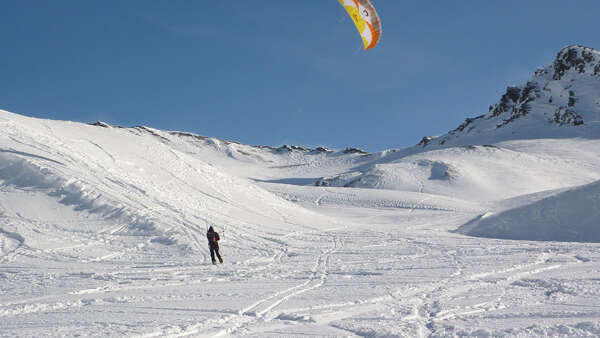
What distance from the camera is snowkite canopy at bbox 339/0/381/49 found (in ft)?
58.5

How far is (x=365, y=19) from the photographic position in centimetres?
1795

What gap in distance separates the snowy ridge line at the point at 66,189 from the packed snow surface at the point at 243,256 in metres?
0.08

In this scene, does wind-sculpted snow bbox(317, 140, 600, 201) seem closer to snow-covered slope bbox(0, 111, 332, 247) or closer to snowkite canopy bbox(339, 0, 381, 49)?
snow-covered slope bbox(0, 111, 332, 247)

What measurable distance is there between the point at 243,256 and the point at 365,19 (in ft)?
31.9

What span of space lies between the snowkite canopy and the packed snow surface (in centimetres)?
783

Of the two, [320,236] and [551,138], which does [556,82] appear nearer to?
[551,138]

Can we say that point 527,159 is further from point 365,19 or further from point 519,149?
point 365,19

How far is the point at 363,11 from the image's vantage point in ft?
58.7

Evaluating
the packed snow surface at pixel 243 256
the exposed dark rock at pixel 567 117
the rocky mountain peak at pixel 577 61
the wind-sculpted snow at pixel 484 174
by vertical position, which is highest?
the rocky mountain peak at pixel 577 61

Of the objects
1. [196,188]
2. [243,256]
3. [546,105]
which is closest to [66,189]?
[196,188]

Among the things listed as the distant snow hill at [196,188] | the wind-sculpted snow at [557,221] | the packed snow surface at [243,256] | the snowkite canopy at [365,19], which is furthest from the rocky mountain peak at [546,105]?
the snowkite canopy at [365,19]

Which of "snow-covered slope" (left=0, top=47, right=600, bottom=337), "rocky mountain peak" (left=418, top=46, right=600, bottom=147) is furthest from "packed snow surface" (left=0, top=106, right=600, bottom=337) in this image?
"rocky mountain peak" (left=418, top=46, right=600, bottom=147)

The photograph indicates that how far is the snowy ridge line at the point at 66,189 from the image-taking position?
784 inches

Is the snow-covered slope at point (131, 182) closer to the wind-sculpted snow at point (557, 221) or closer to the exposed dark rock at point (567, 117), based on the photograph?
the wind-sculpted snow at point (557, 221)
